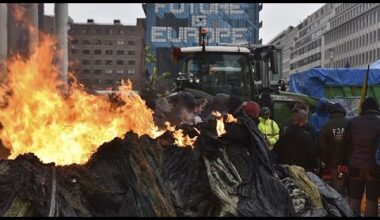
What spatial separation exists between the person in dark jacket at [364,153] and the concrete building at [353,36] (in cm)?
9025

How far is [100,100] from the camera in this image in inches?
253

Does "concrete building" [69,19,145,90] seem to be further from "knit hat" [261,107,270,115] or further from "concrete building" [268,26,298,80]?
"knit hat" [261,107,270,115]

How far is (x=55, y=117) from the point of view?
19.6 feet

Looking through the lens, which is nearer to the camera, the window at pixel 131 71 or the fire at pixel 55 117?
the fire at pixel 55 117

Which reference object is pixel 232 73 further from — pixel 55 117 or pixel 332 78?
pixel 55 117

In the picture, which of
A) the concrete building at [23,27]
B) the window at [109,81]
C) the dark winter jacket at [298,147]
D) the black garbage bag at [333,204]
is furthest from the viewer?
the window at [109,81]

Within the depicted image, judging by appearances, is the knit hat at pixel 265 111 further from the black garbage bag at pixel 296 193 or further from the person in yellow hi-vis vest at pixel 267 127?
the black garbage bag at pixel 296 193

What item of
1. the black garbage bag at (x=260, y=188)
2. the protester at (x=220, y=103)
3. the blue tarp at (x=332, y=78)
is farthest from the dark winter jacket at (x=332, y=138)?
the blue tarp at (x=332, y=78)

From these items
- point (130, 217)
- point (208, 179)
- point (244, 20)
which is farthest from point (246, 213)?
point (244, 20)

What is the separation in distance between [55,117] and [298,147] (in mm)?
3551

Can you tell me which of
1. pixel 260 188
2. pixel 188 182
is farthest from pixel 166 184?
pixel 260 188

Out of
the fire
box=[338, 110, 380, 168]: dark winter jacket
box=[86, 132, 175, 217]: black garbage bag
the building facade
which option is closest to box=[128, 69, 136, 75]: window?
the building facade

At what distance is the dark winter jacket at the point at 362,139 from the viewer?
23.5 ft

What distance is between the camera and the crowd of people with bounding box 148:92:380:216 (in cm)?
720
